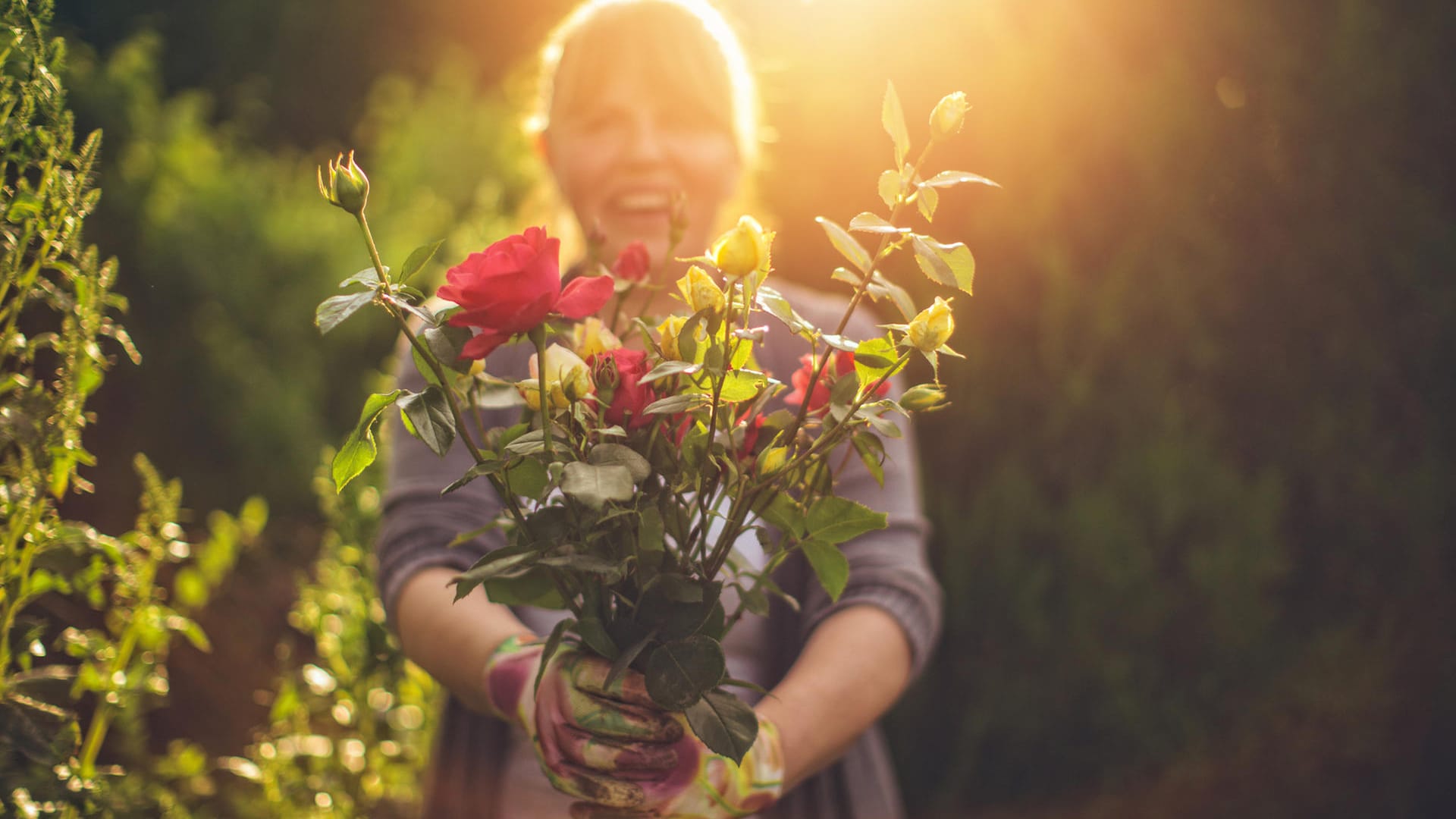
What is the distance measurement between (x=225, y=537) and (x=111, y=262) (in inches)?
36.2

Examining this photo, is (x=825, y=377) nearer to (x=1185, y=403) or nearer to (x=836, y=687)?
(x=836, y=687)

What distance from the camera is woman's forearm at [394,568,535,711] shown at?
107 centimetres

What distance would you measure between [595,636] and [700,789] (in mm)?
218

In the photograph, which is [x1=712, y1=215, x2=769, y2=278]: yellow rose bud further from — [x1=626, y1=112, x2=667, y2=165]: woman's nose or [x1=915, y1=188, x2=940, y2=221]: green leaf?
[x1=626, y1=112, x2=667, y2=165]: woman's nose

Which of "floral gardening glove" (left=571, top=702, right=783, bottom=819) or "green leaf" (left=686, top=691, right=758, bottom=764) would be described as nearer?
"green leaf" (left=686, top=691, right=758, bottom=764)

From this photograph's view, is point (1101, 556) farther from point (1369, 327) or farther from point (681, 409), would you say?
point (681, 409)

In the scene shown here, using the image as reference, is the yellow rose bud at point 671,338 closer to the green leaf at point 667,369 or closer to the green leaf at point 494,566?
the green leaf at point 667,369

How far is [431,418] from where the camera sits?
673 millimetres

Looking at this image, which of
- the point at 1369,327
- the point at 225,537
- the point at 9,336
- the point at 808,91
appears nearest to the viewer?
the point at 9,336

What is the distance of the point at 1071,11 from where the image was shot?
6.42 ft

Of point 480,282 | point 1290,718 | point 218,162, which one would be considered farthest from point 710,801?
point 218,162

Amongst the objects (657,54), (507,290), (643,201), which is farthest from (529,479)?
(657,54)

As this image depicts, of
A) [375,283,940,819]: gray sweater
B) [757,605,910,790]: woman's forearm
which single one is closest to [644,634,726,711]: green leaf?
[757,605,910,790]: woman's forearm

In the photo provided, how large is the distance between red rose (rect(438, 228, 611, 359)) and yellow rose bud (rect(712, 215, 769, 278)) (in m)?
0.11
